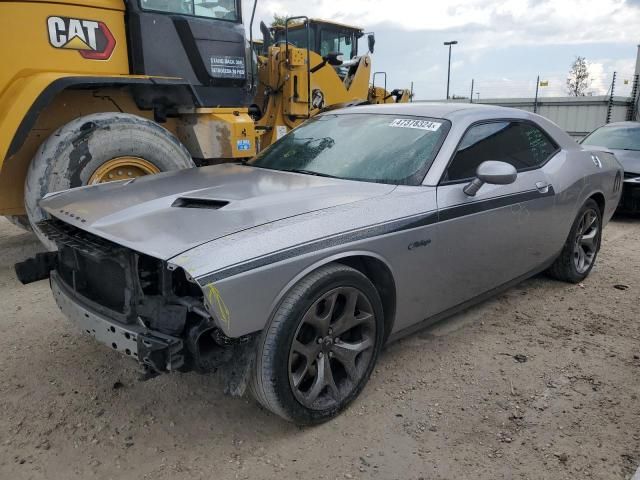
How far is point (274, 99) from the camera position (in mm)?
7672

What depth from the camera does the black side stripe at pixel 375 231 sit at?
216cm

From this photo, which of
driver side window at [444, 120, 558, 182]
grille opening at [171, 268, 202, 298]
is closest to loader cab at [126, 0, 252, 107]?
driver side window at [444, 120, 558, 182]

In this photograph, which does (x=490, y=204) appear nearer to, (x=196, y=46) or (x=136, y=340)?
(x=136, y=340)

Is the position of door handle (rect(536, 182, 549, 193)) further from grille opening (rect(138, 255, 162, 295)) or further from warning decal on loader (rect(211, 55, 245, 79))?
warning decal on loader (rect(211, 55, 245, 79))

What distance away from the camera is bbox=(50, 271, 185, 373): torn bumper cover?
218 cm

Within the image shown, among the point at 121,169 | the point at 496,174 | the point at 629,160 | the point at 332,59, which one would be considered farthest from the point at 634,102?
the point at 121,169

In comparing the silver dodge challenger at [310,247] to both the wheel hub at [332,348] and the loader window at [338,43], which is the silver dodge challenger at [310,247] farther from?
the loader window at [338,43]

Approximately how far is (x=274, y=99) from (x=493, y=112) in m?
4.42

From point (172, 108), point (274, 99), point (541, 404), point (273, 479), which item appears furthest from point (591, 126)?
point (273, 479)

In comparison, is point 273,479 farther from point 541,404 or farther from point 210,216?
point 541,404

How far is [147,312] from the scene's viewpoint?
7.82 ft

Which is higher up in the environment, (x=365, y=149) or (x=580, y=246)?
(x=365, y=149)

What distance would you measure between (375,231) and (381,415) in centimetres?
96

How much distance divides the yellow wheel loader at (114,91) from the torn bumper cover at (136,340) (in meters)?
2.09
